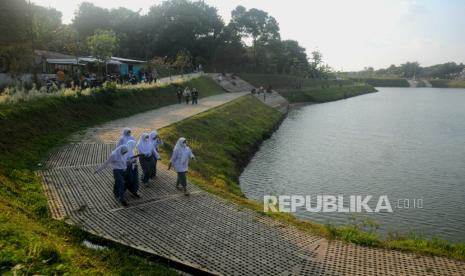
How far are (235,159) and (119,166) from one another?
41.0 feet

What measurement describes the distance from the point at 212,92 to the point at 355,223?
38.9 metres

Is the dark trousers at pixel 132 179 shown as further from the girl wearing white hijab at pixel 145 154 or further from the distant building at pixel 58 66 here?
the distant building at pixel 58 66

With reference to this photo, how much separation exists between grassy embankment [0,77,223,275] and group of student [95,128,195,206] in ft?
6.45

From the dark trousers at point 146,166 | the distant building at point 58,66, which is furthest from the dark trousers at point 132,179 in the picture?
the distant building at point 58,66

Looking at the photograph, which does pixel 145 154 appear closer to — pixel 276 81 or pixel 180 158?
pixel 180 158

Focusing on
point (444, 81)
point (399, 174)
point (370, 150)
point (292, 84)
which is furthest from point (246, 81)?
point (444, 81)

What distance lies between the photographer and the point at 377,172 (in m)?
22.2

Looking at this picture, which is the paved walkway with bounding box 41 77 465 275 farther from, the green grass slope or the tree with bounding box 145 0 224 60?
the tree with bounding box 145 0 224 60

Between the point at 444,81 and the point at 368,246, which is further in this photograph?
the point at 444,81

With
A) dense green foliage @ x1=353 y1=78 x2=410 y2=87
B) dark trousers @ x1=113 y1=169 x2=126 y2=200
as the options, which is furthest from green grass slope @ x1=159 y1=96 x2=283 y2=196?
dense green foliage @ x1=353 y1=78 x2=410 y2=87

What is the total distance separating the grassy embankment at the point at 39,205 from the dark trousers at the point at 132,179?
7.60ft

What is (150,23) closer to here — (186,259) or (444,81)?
(186,259)

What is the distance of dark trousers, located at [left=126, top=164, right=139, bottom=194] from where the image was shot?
11877 millimetres

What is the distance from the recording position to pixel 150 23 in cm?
7806
